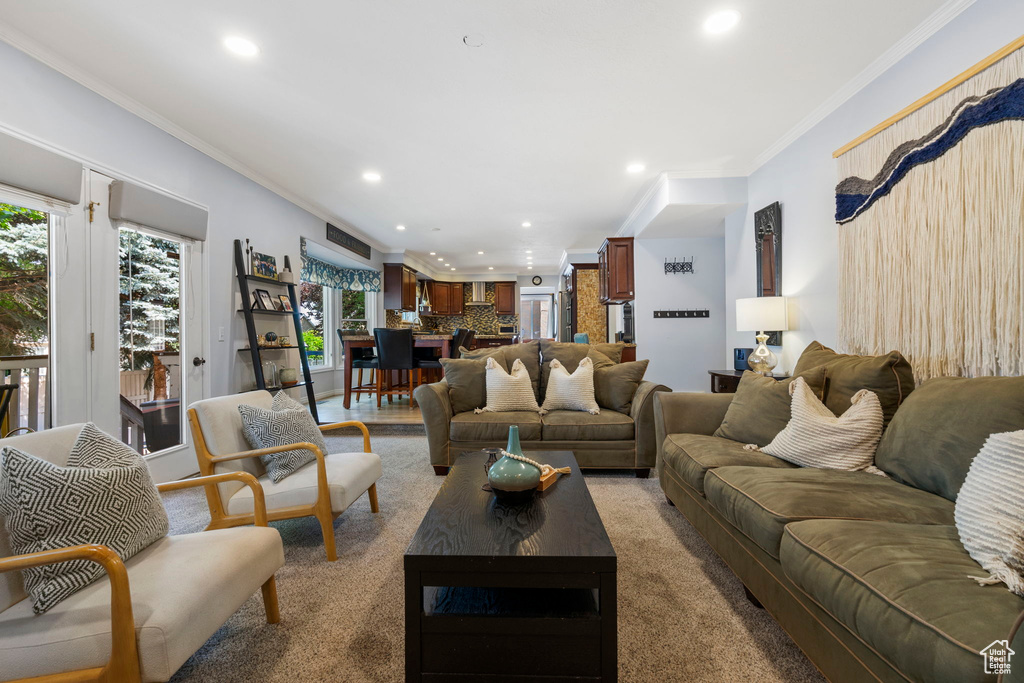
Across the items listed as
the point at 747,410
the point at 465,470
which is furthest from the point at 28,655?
the point at 747,410

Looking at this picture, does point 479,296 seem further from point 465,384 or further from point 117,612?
point 117,612

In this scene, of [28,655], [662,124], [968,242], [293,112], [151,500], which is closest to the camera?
[28,655]

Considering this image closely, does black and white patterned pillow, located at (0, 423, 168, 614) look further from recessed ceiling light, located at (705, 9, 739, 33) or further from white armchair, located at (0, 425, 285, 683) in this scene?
recessed ceiling light, located at (705, 9, 739, 33)

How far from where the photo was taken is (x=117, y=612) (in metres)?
1.04

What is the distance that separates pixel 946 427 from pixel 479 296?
9809 mm

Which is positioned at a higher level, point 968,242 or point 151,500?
point 968,242

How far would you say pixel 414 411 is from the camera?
567 cm

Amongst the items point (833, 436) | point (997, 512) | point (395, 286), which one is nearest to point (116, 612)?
point (997, 512)

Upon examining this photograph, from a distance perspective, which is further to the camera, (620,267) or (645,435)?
(620,267)

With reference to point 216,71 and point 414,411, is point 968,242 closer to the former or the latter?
point 216,71

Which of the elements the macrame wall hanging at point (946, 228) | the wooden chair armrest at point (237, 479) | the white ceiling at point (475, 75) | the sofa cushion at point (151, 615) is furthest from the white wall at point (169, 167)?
the macrame wall hanging at point (946, 228)

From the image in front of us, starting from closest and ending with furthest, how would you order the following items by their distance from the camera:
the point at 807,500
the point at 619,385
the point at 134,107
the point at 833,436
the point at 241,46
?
the point at 807,500
the point at 833,436
the point at 241,46
the point at 134,107
the point at 619,385

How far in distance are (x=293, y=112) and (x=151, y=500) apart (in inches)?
111

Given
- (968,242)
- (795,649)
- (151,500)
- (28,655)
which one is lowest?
(795,649)
